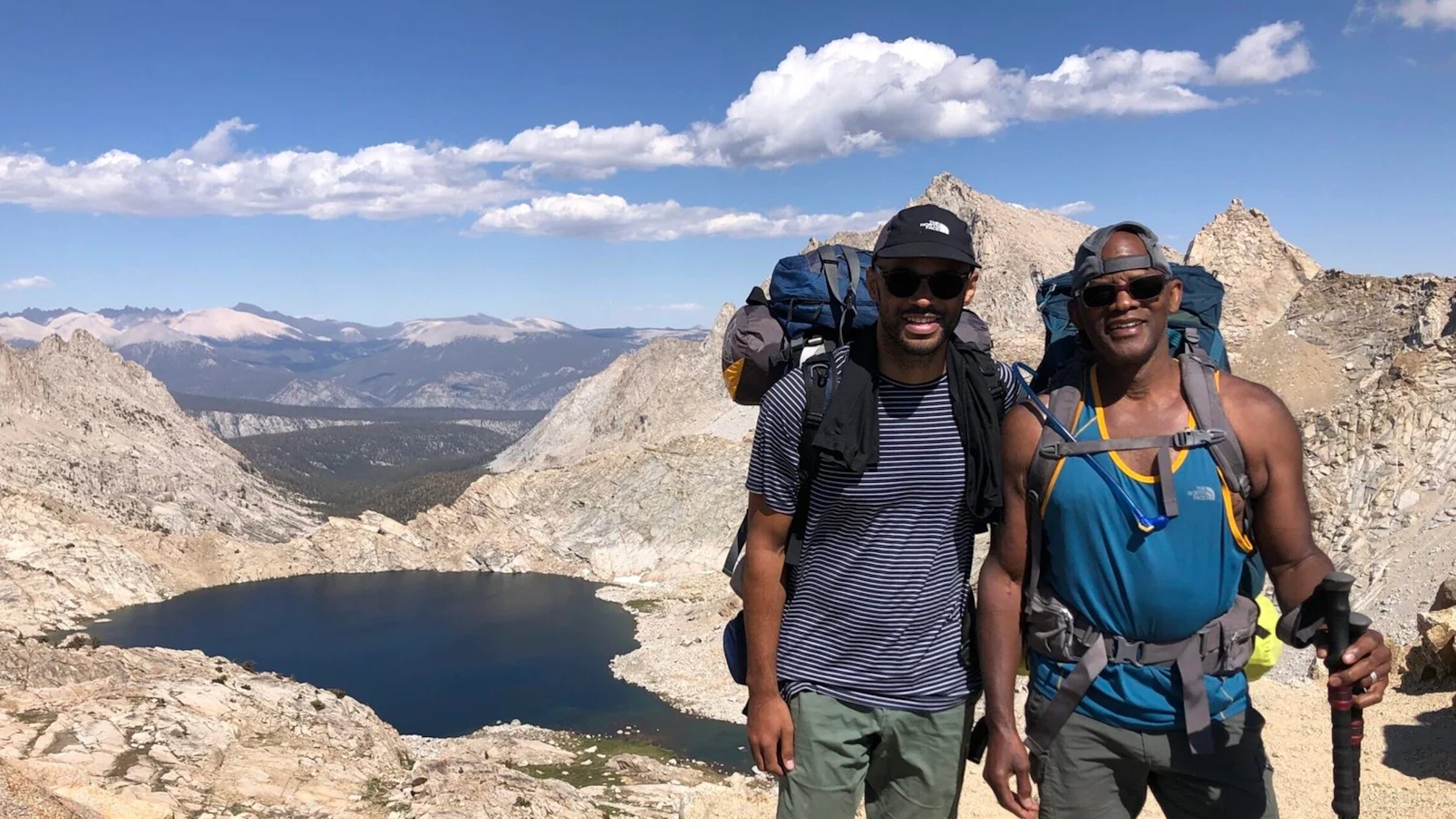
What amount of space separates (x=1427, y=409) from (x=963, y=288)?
34.1 metres

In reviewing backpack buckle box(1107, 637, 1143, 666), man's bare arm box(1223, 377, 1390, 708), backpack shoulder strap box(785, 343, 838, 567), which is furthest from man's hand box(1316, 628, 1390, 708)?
backpack shoulder strap box(785, 343, 838, 567)

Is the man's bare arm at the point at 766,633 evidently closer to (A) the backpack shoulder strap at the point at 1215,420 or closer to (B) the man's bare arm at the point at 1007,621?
(B) the man's bare arm at the point at 1007,621

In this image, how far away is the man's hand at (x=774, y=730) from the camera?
4637mm

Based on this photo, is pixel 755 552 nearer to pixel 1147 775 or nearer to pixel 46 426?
pixel 1147 775

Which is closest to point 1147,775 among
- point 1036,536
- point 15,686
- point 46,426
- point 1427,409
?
point 1036,536

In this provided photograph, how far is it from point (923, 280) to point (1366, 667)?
2.50 meters

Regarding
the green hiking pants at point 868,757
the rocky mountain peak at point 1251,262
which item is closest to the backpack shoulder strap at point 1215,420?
the green hiking pants at point 868,757

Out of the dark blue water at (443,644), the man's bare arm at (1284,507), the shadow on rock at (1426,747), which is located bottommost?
the dark blue water at (443,644)

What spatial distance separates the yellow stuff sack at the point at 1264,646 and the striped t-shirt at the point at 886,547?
1280mm

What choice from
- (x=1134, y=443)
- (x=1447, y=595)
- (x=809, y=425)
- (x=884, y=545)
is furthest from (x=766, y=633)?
(x=1447, y=595)

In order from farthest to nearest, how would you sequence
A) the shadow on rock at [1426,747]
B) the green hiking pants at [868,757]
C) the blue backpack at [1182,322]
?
1. the shadow on rock at [1426,747]
2. the blue backpack at [1182,322]
3. the green hiking pants at [868,757]

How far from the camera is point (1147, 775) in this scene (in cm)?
442

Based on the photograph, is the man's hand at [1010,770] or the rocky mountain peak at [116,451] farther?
the rocky mountain peak at [116,451]

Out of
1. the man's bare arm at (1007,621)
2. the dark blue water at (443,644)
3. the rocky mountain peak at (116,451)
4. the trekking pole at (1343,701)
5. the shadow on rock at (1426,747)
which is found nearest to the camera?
the trekking pole at (1343,701)
